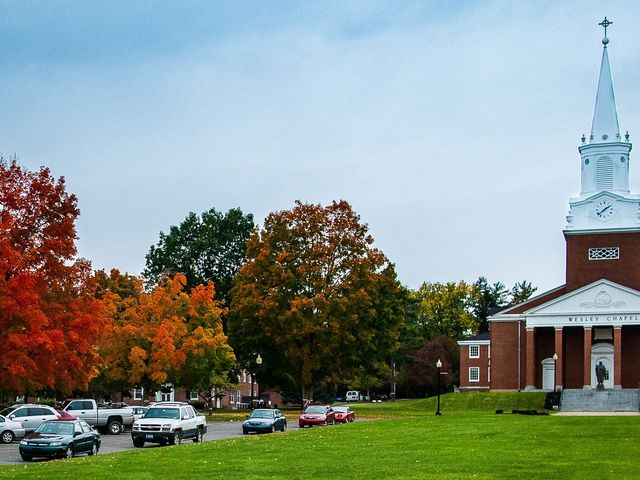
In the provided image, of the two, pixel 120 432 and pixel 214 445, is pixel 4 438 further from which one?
pixel 214 445

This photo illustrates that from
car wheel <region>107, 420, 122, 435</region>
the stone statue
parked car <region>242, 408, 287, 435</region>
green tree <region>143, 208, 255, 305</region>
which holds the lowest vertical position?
car wheel <region>107, 420, 122, 435</region>

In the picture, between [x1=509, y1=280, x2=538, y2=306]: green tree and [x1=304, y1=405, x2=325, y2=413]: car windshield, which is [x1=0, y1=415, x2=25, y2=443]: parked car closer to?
[x1=304, y1=405, x2=325, y2=413]: car windshield

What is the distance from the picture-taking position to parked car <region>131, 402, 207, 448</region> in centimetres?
3700

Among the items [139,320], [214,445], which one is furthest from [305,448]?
[139,320]

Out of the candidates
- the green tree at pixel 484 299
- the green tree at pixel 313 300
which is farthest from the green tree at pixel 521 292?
the green tree at pixel 313 300

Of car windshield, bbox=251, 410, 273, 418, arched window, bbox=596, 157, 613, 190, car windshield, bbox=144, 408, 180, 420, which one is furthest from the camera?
arched window, bbox=596, 157, 613, 190

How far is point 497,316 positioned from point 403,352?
38693mm

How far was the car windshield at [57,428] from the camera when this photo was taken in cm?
3238

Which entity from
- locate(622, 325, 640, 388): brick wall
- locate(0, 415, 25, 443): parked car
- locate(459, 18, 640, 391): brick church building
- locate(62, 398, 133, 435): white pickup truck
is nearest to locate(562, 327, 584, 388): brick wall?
locate(459, 18, 640, 391): brick church building

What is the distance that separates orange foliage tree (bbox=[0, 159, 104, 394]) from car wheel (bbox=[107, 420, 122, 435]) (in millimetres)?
3364

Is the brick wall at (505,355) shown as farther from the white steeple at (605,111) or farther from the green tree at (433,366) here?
the green tree at (433,366)

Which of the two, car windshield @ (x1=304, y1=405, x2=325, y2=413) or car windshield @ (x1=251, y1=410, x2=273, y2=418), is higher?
car windshield @ (x1=251, y1=410, x2=273, y2=418)

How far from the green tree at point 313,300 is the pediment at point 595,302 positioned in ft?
42.1

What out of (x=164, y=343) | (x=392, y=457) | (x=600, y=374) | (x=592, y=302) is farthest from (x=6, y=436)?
(x=592, y=302)
